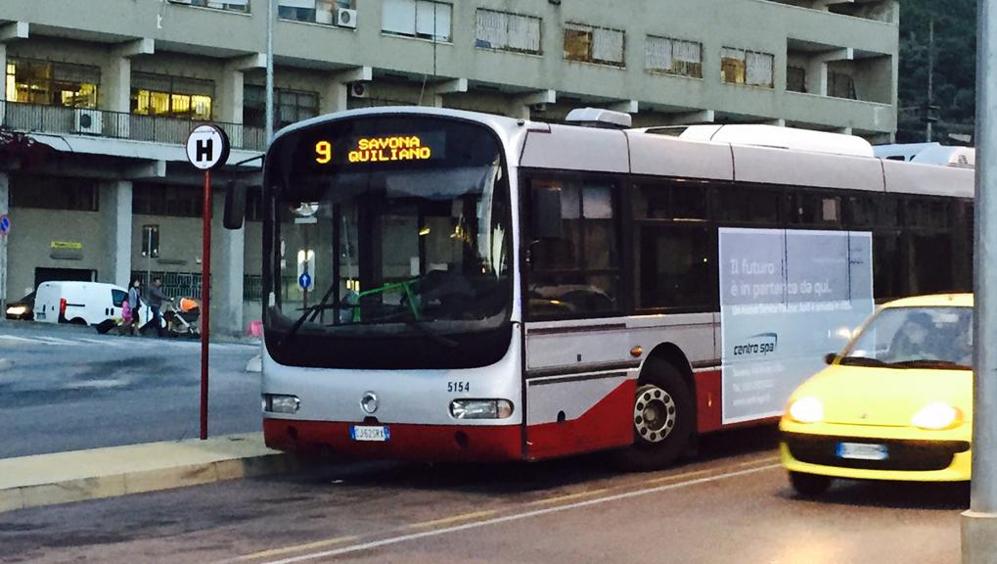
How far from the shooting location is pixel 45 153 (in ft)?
165

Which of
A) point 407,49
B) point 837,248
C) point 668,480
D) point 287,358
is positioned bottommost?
point 668,480

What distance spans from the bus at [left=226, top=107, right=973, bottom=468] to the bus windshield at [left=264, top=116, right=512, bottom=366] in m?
0.01

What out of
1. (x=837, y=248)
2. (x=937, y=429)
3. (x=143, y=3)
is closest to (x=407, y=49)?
(x=143, y=3)

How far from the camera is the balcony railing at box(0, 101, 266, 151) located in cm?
5056

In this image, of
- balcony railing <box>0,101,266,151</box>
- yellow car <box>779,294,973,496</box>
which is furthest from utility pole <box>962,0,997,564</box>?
balcony railing <box>0,101,266,151</box>

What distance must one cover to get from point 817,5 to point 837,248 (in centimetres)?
5827

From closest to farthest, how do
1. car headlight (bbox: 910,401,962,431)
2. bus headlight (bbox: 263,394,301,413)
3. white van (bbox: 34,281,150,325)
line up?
1. car headlight (bbox: 910,401,962,431)
2. bus headlight (bbox: 263,394,301,413)
3. white van (bbox: 34,281,150,325)

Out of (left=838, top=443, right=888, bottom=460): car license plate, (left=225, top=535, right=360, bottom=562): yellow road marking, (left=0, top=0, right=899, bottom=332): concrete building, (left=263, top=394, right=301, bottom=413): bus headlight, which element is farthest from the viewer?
(left=0, top=0, right=899, bottom=332): concrete building

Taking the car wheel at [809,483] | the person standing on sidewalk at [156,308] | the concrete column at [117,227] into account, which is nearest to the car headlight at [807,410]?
the car wheel at [809,483]

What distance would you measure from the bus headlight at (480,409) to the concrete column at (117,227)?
43.5 m

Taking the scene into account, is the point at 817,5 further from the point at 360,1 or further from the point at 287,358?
the point at 287,358

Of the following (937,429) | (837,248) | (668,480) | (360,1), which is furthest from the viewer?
(360,1)

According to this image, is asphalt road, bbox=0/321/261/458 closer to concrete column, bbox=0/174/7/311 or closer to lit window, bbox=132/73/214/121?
concrete column, bbox=0/174/7/311

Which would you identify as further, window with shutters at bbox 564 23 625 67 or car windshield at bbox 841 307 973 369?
window with shutters at bbox 564 23 625 67
